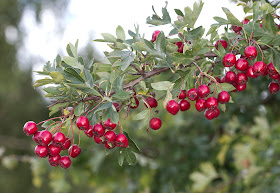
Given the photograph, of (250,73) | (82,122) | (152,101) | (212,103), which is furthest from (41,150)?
(250,73)

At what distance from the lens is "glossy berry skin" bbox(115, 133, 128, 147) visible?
2.21 ft

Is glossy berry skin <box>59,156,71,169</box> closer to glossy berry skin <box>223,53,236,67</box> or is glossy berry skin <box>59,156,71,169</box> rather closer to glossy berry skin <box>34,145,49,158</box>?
glossy berry skin <box>34,145,49,158</box>

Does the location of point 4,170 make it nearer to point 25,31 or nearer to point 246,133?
point 25,31

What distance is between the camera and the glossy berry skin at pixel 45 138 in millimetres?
665

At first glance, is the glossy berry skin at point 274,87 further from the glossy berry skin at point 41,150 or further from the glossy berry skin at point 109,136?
the glossy berry skin at point 41,150

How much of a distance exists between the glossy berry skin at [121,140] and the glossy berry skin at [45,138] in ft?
0.49

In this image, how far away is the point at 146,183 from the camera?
6.34 ft

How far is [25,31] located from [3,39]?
1.69 ft

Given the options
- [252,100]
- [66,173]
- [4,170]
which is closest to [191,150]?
[252,100]

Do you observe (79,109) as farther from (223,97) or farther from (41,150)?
(223,97)

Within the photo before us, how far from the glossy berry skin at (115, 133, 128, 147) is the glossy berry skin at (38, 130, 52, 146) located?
0.15 m

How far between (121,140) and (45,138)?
0.17m

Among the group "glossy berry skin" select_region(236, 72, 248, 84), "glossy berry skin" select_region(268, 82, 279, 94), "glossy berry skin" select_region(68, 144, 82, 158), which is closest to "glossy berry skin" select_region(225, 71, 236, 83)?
"glossy berry skin" select_region(236, 72, 248, 84)

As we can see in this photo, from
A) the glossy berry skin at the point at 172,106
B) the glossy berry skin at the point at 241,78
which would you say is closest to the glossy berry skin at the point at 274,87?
the glossy berry skin at the point at 241,78
